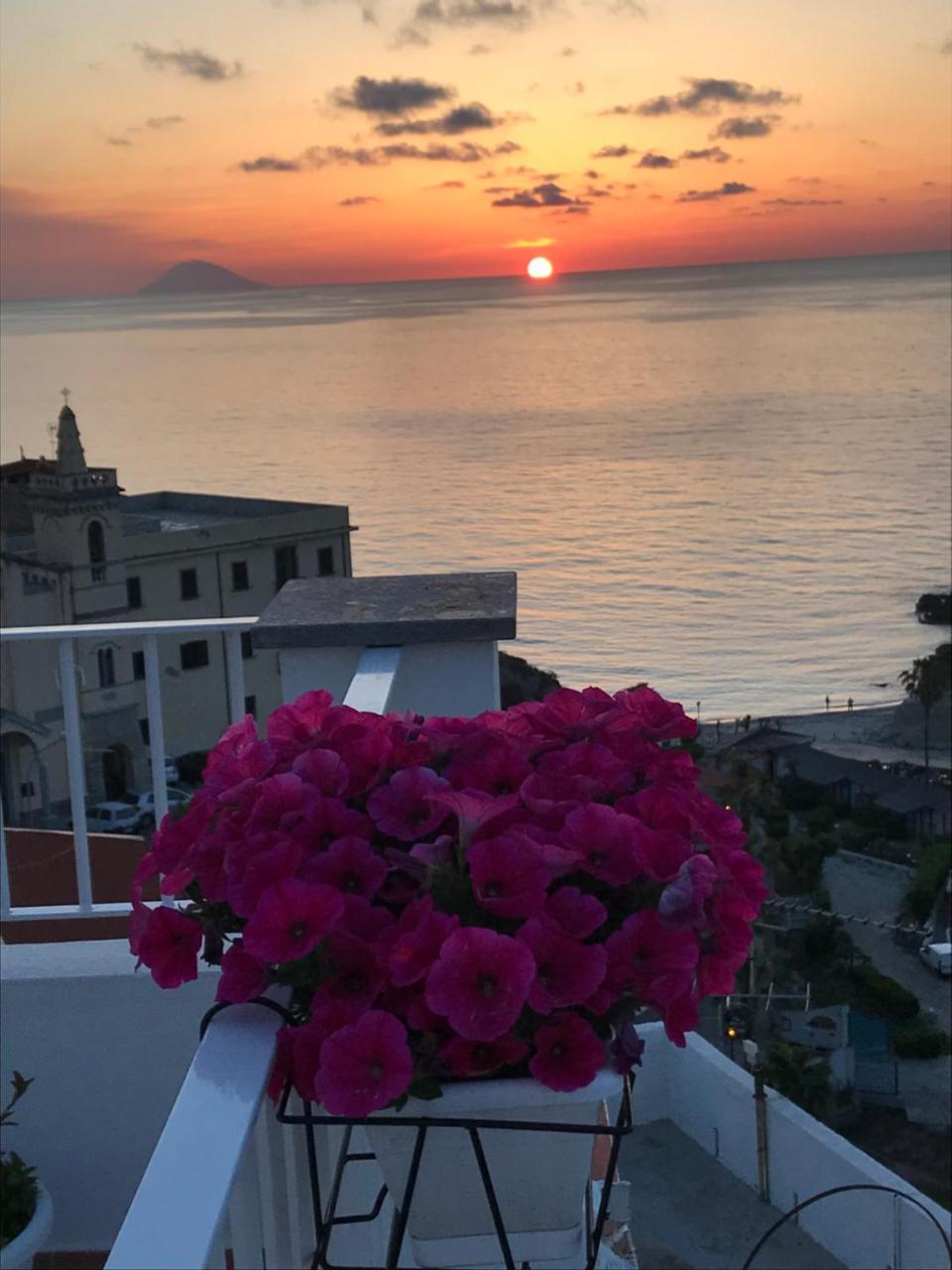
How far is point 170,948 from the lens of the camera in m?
1.04

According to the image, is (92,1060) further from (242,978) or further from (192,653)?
(192,653)

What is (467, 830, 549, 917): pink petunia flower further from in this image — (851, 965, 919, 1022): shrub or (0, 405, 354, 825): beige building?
(0, 405, 354, 825): beige building

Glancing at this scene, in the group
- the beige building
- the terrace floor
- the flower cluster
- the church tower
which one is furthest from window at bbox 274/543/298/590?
the flower cluster

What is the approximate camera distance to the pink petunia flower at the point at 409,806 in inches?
40.4

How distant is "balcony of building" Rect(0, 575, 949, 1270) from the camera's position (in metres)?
0.90

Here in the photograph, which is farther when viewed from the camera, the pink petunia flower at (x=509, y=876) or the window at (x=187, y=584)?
the window at (x=187, y=584)

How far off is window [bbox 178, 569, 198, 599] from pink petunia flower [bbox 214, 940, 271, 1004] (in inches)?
912

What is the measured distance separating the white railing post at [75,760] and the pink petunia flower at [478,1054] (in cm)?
158

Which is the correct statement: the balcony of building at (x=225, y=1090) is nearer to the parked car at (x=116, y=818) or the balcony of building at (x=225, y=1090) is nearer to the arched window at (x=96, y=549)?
the parked car at (x=116, y=818)

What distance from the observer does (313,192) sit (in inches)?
2180

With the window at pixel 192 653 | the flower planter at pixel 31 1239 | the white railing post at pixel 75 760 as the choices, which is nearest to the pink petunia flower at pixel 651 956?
the white railing post at pixel 75 760

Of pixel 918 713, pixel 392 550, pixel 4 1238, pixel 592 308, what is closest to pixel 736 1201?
pixel 4 1238

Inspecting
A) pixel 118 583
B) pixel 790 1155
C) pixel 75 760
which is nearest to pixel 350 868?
pixel 75 760

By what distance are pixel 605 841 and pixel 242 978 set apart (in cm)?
28
